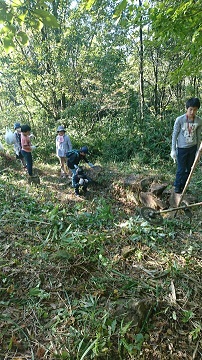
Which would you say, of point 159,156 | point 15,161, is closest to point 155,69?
point 159,156

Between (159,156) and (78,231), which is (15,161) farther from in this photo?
(78,231)

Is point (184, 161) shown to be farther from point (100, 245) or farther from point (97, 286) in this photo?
point (97, 286)

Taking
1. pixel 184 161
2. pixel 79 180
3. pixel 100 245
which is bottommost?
pixel 100 245

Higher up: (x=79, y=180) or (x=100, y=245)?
(x=79, y=180)

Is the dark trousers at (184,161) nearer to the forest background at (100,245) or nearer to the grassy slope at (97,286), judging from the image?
the grassy slope at (97,286)

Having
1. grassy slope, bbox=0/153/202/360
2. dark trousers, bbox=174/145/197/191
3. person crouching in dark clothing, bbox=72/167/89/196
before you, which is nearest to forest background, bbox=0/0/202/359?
grassy slope, bbox=0/153/202/360

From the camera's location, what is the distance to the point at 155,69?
32.9 ft

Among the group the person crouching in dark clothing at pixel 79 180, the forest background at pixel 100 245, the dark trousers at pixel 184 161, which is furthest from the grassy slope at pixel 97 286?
the person crouching in dark clothing at pixel 79 180

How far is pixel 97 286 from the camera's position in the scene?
2.57 m

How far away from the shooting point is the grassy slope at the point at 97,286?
2.04m

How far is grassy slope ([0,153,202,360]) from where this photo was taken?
6.69 ft

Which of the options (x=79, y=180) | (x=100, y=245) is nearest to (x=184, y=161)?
(x=100, y=245)

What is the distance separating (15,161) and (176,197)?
652 cm

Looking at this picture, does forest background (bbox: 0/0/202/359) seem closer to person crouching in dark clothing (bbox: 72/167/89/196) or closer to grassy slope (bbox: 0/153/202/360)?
grassy slope (bbox: 0/153/202/360)
